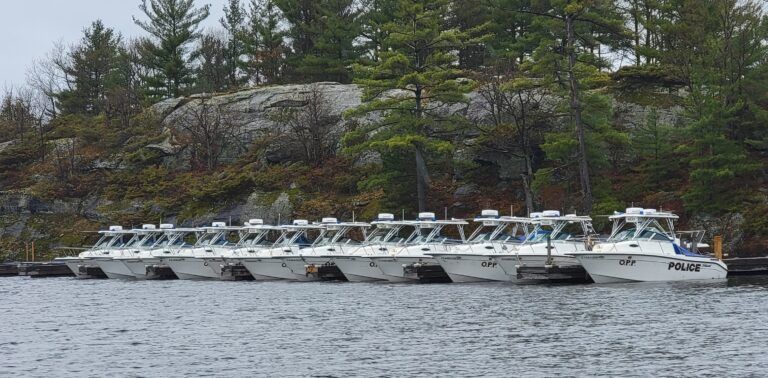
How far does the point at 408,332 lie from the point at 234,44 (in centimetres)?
7388

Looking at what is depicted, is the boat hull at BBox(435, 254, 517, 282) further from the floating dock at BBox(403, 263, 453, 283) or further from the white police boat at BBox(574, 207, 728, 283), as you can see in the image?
the white police boat at BBox(574, 207, 728, 283)

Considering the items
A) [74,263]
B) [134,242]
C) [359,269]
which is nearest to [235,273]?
[359,269]

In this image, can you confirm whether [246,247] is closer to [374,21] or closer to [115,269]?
[115,269]

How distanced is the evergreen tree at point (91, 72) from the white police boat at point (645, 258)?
6855cm

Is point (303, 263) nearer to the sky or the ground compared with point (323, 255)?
nearer to the ground

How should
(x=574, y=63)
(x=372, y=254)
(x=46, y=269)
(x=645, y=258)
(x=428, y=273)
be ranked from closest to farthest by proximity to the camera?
(x=645, y=258) < (x=428, y=273) < (x=372, y=254) < (x=574, y=63) < (x=46, y=269)

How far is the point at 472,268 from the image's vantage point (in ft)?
161

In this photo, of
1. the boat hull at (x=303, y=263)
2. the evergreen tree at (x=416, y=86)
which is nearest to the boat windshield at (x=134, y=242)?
the boat hull at (x=303, y=263)

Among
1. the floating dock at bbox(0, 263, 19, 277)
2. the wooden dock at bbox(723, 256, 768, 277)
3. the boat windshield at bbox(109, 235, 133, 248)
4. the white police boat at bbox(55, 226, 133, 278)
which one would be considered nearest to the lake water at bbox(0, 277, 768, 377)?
the wooden dock at bbox(723, 256, 768, 277)

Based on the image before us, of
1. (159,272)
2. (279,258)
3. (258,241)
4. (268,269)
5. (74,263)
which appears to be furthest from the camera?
(74,263)

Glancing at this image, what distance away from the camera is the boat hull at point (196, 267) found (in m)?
60.3

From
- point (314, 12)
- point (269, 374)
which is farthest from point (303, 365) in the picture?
point (314, 12)

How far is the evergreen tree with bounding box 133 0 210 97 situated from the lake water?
4941cm

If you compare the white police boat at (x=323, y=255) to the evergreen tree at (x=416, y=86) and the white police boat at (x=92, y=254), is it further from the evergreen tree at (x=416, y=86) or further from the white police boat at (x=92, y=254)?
the white police boat at (x=92, y=254)
